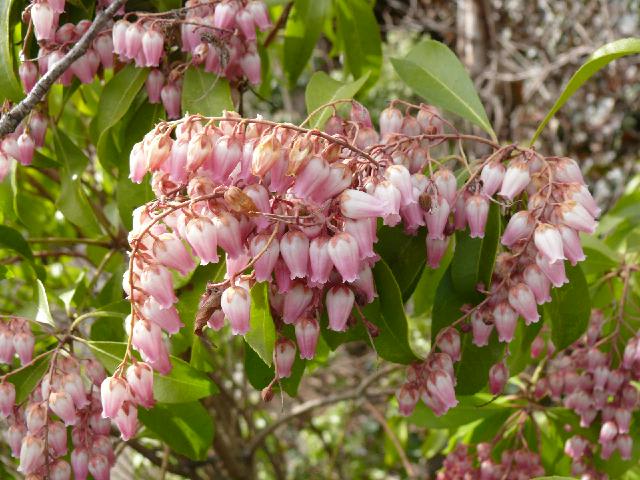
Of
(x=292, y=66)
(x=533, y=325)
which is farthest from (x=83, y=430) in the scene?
(x=292, y=66)

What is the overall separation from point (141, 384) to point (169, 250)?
209mm

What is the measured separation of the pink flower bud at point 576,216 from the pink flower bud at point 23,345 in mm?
911

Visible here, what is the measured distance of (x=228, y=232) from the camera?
1092mm

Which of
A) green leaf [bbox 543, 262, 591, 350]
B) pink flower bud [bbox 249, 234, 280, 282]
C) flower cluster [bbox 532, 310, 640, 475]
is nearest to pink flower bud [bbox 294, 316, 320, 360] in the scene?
pink flower bud [bbox 249, 234, 280, 282]

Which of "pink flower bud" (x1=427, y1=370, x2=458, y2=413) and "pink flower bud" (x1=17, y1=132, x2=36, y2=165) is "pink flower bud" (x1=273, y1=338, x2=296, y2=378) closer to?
"pink flower bud" (x1=427, y1=370, x2=458, y2=413)

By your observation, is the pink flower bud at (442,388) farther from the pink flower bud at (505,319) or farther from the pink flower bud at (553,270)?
the pink flower bud at (553,270)

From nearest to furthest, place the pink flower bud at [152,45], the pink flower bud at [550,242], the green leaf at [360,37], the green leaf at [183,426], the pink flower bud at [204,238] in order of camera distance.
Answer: the pink flower bud at [204,238], the pink flower bud at [550,242], the pink flower bud at [152,45], the green leaf at [183,426], the green leaf at [360,37]

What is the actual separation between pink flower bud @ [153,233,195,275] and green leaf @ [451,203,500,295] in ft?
1.66

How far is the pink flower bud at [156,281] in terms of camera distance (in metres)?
1.15

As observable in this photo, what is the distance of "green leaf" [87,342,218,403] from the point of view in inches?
56.6

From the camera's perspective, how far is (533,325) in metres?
1.60

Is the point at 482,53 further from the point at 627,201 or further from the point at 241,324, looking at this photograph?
the point at 241,324

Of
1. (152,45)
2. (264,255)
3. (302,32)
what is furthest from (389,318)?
(302,32)

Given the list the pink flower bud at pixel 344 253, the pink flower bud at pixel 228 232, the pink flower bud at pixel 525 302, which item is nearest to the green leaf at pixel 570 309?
the pink flower bud at pixel 525 302
